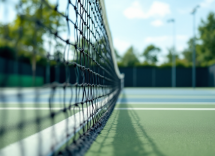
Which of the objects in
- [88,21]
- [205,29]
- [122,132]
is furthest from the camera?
[205,29]

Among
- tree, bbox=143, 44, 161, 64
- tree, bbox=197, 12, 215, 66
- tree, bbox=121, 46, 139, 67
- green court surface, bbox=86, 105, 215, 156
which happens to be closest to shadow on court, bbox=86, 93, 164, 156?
green court surface, bbox=86, 105, 215, 156

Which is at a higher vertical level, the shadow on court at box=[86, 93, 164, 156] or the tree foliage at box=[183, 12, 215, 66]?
the tree foliage at box=[183, 12, 215, 66]

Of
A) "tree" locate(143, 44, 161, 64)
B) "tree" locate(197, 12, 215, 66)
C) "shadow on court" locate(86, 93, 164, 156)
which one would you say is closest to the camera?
"shadow on court" locate(86, 93, 164, 156)

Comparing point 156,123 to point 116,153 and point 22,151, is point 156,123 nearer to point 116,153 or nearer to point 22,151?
point 116,153

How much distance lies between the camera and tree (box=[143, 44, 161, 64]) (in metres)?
69.1

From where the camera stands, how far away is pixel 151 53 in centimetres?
7025

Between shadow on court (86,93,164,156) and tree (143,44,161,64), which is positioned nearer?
shadow on court (86,93,164,156)

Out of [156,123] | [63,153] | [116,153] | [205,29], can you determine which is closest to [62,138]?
[63,153]

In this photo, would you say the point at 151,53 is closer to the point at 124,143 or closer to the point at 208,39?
the point at 208,39

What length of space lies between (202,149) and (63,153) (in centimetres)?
95

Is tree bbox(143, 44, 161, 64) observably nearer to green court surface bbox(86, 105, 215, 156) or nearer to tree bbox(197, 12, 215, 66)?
tree bbox(197, 12, 215, 66)

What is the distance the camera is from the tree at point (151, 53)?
69.1 meters

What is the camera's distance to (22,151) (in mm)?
1495

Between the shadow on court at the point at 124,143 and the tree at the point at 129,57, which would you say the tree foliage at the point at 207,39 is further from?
the shadow on court at the point at 124,143
